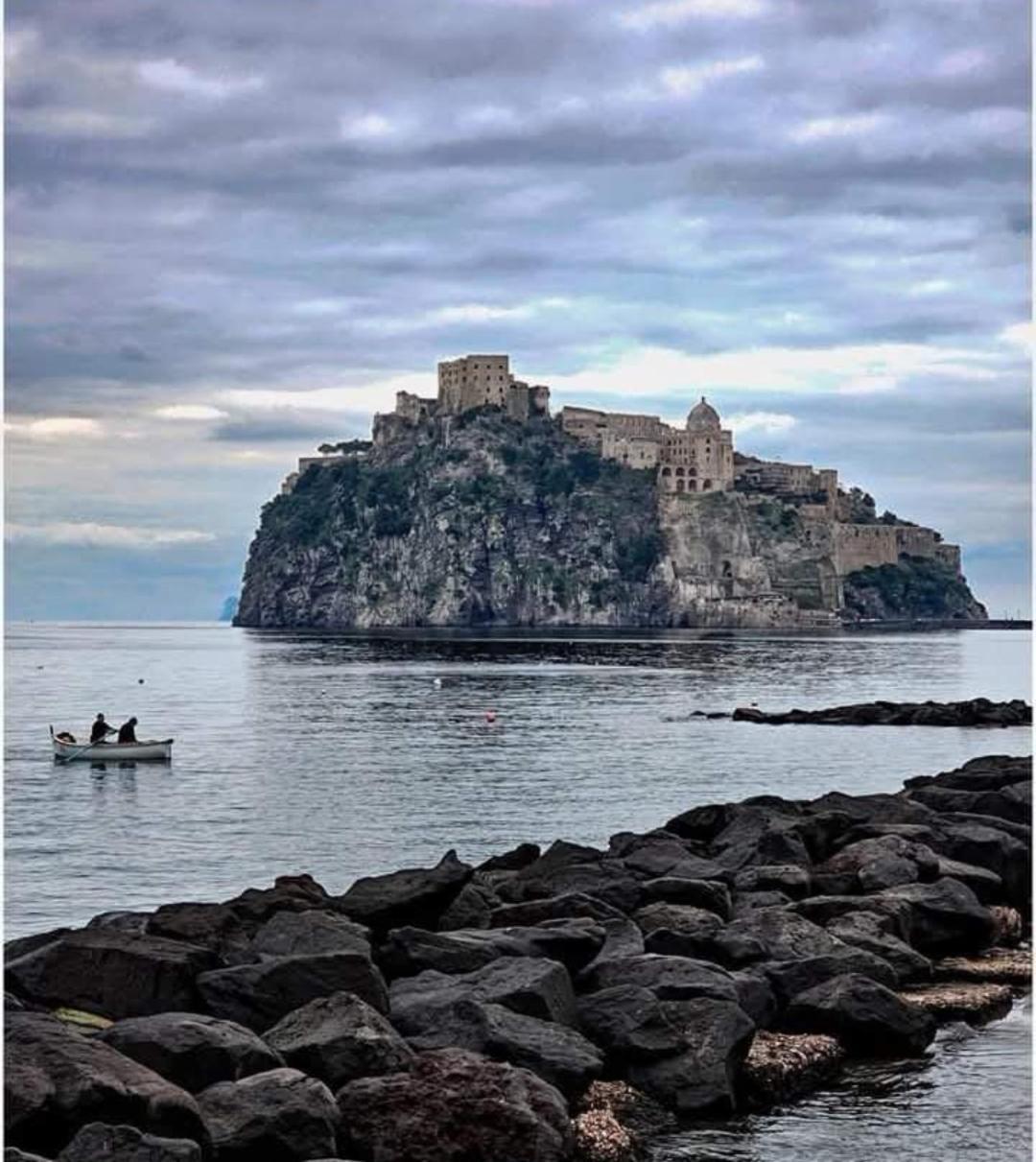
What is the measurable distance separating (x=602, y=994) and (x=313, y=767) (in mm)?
25130

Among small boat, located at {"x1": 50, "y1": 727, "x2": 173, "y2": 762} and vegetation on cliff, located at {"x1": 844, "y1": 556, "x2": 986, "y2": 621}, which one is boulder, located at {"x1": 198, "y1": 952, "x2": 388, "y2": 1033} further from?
vegetation on cliff, located at {"x1": 844, "y1": 556, "x2": 986, "y2": 621}

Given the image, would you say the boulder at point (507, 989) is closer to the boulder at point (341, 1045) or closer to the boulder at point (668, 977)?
the boulder at point (668, 977)

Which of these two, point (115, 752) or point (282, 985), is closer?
point (282, 985)

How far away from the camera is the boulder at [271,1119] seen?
7.68 meters

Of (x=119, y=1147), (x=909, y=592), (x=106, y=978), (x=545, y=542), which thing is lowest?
(x=119, y=1147)

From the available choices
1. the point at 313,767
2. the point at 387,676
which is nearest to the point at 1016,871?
the point at 313,767

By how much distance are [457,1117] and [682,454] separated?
155 metres

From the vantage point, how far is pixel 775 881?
14.4 m

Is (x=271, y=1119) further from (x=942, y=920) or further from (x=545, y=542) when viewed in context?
(x=545, y=542)

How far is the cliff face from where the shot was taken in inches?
6250

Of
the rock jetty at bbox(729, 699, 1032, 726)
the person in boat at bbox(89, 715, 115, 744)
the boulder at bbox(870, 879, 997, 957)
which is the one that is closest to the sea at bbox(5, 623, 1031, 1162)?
the person in boat at bbox(89, 715, 115, 744)

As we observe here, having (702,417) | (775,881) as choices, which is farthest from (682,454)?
(775,881)

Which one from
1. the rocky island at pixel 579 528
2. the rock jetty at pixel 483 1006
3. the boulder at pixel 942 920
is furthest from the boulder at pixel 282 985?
the rocky island at pixel 579 528

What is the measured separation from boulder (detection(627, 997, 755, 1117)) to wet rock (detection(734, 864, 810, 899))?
4.63 meters
